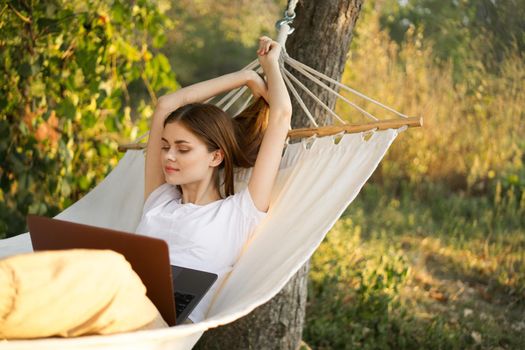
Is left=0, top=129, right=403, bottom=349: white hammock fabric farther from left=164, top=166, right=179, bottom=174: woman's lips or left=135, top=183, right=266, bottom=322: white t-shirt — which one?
left=164, top=166, right=179, bottom=174: woman's lips

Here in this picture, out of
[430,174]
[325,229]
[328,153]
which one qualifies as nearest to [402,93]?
[430,174]

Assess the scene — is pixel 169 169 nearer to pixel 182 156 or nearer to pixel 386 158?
pixel 182 156

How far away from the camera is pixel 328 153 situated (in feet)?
6.13

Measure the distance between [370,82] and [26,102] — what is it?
9.28ft

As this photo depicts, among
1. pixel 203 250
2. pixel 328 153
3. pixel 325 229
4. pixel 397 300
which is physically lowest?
pixel 397 300

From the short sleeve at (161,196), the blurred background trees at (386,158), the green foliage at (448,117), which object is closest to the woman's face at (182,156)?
the short sleeve at (161,196)

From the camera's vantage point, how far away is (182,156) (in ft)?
6.23

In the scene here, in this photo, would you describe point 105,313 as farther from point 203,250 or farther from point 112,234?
point 203,250

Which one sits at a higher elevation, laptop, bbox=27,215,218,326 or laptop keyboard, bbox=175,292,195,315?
laptop, bbox=27,215,218,326

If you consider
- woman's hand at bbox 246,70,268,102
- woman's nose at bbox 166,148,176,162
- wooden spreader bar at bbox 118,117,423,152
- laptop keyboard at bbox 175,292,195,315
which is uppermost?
woman's hand at bbox 246,70,268,102

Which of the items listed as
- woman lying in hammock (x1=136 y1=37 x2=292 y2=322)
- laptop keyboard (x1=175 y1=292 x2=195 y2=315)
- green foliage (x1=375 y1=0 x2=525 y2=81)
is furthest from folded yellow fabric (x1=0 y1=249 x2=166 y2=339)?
green foliage (x1=375 y1=0 x2=525 y2=81)

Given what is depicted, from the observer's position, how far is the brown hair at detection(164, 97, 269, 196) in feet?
6.31

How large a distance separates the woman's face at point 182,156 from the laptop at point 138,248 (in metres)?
0.39

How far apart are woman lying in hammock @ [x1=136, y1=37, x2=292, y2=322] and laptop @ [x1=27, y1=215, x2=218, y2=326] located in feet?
0.78
